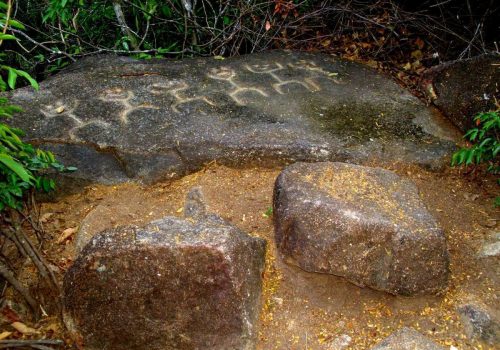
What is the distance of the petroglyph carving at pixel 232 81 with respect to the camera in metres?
3.48

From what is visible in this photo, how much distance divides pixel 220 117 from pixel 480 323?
193cm

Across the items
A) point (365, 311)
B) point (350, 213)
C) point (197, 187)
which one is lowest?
point (365, 311)

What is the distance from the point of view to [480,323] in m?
2.04

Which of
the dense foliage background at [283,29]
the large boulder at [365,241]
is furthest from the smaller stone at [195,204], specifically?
the dense foliage background at [283,29]

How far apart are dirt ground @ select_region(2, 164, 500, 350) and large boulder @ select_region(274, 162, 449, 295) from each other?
114 millimetres

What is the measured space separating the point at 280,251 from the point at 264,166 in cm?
83

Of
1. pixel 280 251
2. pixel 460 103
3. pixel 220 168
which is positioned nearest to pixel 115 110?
pixel 220 168

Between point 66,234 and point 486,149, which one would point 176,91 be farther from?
point 486,149

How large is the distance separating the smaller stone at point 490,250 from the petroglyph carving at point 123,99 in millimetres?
2191

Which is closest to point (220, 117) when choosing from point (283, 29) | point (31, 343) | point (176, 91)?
point (176, 91)

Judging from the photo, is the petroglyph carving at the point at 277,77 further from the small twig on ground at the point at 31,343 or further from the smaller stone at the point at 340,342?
the small twig on ground at the point at 31,343

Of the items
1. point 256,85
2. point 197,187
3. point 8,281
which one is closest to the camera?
point 8,281

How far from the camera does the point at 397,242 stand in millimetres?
2027

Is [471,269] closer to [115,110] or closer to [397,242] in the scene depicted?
[397,242]
